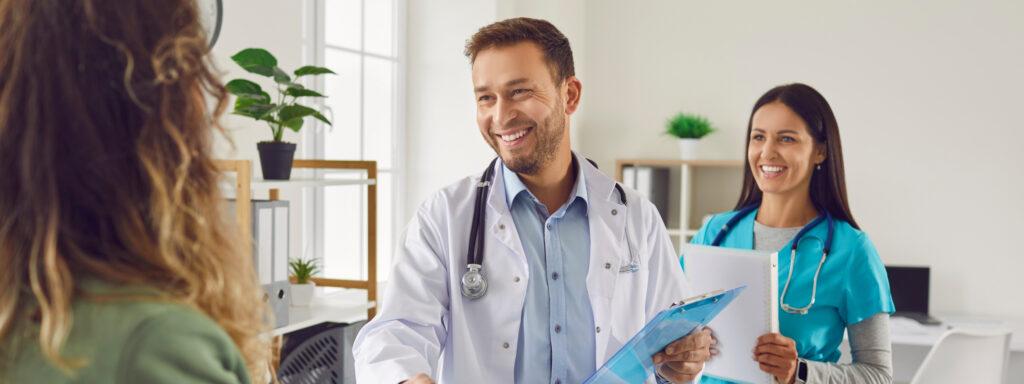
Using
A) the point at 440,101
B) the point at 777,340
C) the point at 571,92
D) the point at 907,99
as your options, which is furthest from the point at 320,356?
the point at 907,99

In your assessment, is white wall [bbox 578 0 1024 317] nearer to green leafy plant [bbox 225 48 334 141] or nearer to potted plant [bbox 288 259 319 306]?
potted plant [bbox 288 259 319 306]

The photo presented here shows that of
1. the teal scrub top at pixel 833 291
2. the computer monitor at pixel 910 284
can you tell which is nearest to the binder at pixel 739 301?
the teal scrub top at pixel 833 291

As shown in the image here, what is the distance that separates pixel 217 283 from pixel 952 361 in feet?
8.43

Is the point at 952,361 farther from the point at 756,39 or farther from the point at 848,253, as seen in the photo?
the point at 756,39

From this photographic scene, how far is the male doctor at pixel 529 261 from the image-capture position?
1546 millimetres

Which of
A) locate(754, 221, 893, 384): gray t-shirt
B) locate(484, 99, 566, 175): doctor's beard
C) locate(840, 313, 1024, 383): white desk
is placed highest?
locate(484, 99, 566, 175): doctor's beard

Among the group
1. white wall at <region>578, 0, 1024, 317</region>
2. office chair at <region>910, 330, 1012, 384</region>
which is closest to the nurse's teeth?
office chair at <region>910, 330, 1012, 384</region>

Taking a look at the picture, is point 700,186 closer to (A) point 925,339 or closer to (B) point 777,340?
(A) point 925,339

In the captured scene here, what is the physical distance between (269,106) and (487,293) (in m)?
0.86

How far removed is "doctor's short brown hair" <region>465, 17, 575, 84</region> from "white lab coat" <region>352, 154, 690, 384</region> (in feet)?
0.77

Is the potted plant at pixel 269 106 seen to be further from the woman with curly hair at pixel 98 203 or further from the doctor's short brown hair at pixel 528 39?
the woman with curly hair at pixel 98 203

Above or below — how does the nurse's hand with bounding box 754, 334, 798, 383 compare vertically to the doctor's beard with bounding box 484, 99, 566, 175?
below

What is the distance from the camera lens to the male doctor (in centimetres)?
155

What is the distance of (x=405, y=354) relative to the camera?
1416 millimetres
